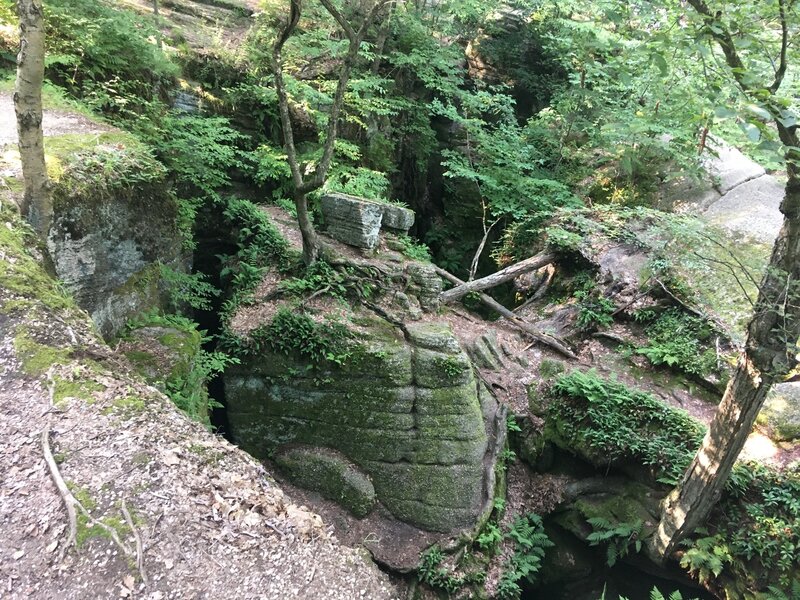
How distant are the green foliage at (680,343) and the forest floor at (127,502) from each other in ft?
28.6

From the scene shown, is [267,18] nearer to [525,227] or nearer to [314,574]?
[525,227]

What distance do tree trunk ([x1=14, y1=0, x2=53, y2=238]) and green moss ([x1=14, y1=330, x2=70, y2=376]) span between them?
6.23 feet

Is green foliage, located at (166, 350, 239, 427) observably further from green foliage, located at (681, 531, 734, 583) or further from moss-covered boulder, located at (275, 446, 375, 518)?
green foliage, located at (681, 531, 734, 583)

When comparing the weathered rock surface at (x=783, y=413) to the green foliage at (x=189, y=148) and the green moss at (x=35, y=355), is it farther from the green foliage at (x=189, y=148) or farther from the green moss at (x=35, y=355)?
the green foliage at (x=189, y=148)

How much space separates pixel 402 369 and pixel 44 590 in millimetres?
5552

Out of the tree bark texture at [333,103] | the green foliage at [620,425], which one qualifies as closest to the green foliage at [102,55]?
the tree bark texture at [333,103]

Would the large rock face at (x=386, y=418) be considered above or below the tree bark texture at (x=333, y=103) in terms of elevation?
below

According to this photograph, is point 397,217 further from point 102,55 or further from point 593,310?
point 102,55

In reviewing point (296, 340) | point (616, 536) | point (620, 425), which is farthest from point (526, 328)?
point (296, 340)

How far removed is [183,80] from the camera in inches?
404

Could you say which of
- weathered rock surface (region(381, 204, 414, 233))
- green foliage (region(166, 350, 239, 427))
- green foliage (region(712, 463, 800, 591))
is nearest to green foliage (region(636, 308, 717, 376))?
green foliage (region(712, 463, 800, 591))

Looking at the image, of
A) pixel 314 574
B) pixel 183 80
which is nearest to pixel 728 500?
pixel 314 574

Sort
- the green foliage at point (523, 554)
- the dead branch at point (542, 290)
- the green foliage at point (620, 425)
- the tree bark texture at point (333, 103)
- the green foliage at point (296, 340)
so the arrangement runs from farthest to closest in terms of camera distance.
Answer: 1. the dead branch at point (542, 290)
2. the green foliage at point (620, 425)
3. the green foliage at point (523, 554)
4. the green foliage at point (296, 340)
5. the tree bark texture at point (333, 103)

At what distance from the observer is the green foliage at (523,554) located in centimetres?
747
